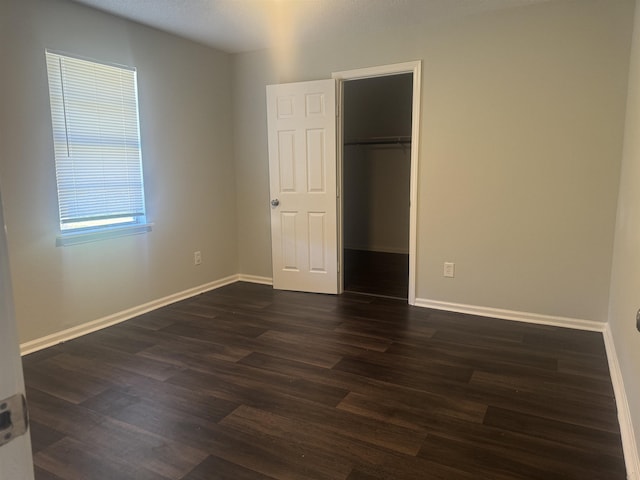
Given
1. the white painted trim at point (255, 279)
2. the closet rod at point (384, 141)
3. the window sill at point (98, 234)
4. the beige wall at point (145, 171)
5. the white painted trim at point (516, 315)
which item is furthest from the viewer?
the closet rod at point (384, 141)

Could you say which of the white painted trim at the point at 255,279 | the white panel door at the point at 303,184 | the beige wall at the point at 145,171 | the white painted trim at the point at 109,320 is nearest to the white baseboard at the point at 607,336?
the white panel door at the point at 303,184

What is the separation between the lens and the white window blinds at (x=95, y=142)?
3203 millimetres

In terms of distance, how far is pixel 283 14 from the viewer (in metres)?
3.52

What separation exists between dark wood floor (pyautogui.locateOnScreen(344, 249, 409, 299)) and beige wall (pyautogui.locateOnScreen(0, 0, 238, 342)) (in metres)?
1.41

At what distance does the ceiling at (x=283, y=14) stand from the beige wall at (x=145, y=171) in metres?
0.27

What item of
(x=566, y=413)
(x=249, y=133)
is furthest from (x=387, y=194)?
(x=566, y=413)

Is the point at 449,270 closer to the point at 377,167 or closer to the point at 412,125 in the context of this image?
the point at 412,125

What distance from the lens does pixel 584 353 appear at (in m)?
3.01

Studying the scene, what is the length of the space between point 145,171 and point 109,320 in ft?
4.28

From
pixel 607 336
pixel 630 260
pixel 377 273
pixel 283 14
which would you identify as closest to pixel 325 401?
pixel 630 260

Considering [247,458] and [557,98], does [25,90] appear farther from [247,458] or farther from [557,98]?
[557,98]

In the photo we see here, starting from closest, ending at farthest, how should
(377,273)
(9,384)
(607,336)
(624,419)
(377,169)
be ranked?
(9,384), (624,419), (607,336), (377,273), (377,169)

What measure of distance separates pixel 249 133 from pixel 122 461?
3.57 metres

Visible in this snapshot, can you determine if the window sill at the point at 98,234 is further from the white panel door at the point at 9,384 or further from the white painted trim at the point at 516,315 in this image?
the white panel door at the point at 9,384
